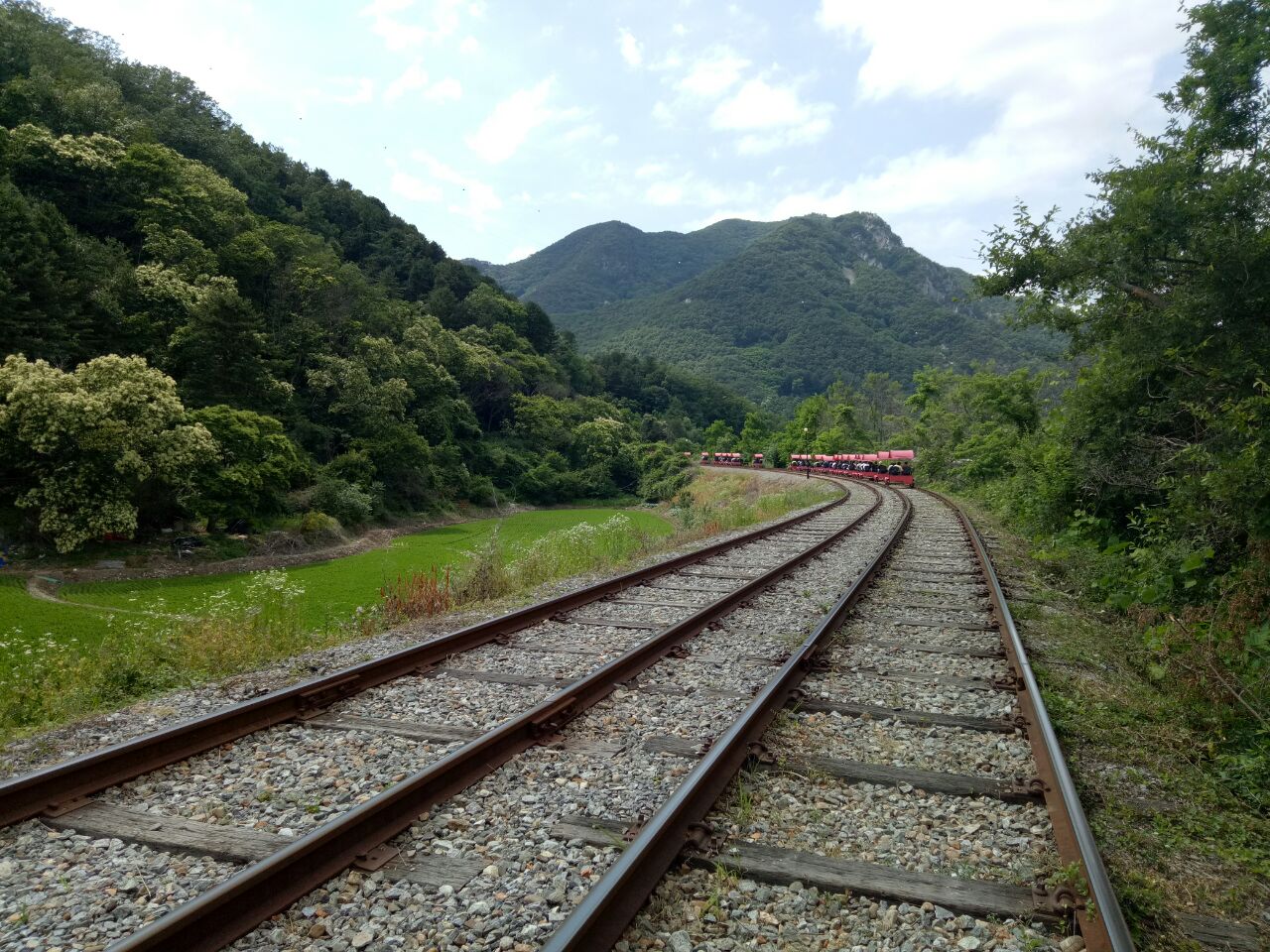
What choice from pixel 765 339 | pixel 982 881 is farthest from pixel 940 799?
pixel 765 339

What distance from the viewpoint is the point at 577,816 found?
11.2 feet

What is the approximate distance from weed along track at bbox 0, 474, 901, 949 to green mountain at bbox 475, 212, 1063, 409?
115 meters

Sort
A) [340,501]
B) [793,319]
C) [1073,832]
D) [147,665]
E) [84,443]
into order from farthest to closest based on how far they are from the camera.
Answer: [793,319]
[340,501]
[84,443]
[147,665]
[1073,832]

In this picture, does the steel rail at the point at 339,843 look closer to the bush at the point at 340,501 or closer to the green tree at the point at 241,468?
the green tree at the point at 241,468

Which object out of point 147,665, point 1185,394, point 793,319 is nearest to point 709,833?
point 147,665

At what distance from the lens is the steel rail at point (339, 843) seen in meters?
2.39

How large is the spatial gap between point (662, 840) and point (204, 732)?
284 centimetres

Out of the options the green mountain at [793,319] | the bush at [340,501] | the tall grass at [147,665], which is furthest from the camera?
the green mountain at [793,319]

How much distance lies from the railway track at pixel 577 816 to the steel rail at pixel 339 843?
0.01 metres

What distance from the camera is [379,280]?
7181 cm

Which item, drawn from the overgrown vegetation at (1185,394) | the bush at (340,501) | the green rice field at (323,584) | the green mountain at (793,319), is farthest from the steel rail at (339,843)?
the green mountain at (793,319)

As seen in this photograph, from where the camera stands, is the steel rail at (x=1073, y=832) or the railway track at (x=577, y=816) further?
the railway track at (x=577, y=816)

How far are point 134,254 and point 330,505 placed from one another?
19.6 meters

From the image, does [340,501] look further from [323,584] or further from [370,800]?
[370,800]
